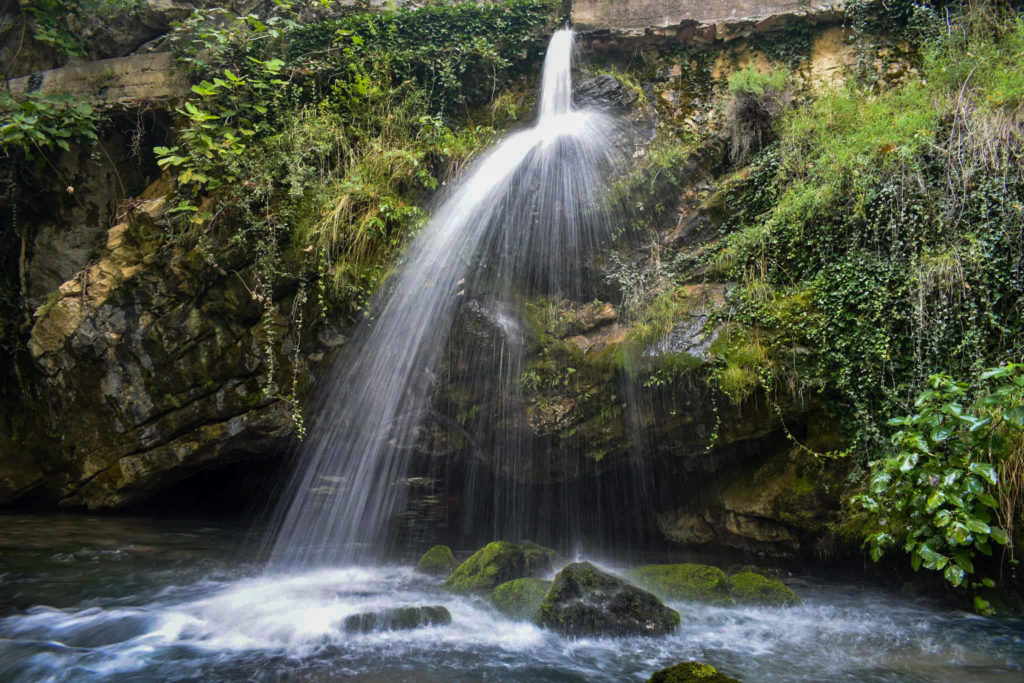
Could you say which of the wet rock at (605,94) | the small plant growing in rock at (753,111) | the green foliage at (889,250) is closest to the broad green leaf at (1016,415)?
the green foliage at (889,250)

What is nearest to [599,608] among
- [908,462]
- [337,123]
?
[908,462]

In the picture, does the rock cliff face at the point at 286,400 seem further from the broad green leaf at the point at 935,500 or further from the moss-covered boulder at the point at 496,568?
the broad green leaf at the point at 935,500

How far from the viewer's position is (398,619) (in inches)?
190

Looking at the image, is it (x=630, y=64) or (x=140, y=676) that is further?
(x=630, y=64)

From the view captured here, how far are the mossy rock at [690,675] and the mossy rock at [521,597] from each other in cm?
190

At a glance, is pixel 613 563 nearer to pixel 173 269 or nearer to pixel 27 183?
pixel 173 269

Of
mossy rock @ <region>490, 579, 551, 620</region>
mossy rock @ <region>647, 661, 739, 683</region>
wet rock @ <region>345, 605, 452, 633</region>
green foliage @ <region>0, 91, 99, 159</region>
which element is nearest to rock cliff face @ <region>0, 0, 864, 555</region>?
mossy rock @ <region>490, 579, 551, 620</region>

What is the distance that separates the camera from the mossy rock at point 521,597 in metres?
5.10

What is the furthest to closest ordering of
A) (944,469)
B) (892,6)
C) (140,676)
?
(892,6) → (140,676) → (944,469)

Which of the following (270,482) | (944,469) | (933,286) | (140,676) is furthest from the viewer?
A: (270,482)

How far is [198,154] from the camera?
6.75 metres

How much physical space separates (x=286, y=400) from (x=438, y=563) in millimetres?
2354

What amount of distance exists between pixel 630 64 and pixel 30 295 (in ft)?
29.0

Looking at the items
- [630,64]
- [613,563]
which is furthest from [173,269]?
[630,64]
